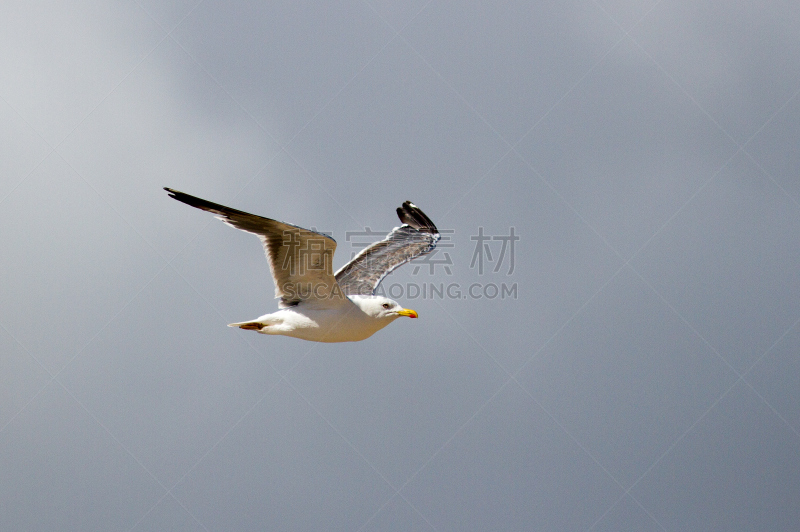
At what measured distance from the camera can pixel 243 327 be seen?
25.1ft

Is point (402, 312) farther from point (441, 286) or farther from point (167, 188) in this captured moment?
point (167, 188)

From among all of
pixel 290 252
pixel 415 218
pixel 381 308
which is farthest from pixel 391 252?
pixel 290 252

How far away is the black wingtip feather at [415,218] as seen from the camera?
35.2ft

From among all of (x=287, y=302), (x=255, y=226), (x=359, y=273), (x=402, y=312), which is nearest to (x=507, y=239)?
(x=359, y=273)

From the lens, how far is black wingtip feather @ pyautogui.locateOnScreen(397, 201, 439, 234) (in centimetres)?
1072

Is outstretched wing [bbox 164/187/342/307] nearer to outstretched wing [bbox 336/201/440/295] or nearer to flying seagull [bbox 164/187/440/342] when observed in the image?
flying seagull [bbox 164/187/440/342]

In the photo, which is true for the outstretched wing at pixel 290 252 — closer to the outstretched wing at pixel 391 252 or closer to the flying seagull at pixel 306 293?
the flying seagull at pixel 306 293

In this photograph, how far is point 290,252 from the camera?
7.18 m

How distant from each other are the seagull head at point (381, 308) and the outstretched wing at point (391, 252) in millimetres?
→ 1124

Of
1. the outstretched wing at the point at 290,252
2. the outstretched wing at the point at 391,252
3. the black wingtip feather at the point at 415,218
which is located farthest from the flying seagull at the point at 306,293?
the black wingtip feather at the point at 415,218

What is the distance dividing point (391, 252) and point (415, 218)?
3.71 feet

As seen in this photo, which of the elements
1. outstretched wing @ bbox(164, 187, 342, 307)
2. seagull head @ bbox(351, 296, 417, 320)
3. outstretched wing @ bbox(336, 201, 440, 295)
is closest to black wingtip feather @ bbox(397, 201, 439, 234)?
outstretched wing @ bbox(336, 201, 440, 295)

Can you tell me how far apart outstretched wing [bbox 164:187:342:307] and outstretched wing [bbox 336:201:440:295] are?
4.44ft

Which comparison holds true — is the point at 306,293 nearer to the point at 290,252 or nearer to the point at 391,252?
the point at 290,252
